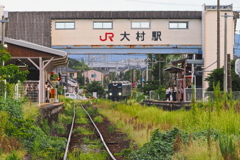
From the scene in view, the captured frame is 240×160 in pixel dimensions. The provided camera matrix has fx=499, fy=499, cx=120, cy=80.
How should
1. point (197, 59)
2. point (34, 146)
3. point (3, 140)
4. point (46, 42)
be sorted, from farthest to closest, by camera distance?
1. point (197, 59)
2. point (46, 42)
3. point (34, 146)
4. point (3, 140)

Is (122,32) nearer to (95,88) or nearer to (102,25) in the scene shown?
(102,25)

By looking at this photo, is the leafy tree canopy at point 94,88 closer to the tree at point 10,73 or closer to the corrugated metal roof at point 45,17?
the corrugated metal roof at point 45,17

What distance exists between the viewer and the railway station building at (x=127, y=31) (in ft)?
131

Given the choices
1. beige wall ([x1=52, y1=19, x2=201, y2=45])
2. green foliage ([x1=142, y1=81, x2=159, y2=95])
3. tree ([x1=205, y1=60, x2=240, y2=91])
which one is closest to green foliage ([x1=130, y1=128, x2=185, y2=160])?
tree ([x1=205, y1=60, x2=240, y2=91])

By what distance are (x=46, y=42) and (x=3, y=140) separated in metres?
27.4

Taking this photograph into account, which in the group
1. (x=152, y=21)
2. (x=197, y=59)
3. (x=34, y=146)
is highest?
(x=152, y=21)

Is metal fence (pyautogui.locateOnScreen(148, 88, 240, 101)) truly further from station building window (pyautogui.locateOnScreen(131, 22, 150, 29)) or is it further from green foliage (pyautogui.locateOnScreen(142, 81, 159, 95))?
green foliage (pyautogui.locateOnScreen(142, 81, 159, 95))

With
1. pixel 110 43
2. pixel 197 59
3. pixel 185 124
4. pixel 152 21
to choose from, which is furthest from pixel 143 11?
pixel 185 124

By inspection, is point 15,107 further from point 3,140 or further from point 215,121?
point 215,121

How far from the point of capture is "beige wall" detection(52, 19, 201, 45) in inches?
1581

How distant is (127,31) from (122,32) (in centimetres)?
42

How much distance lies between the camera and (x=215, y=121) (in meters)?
14.5

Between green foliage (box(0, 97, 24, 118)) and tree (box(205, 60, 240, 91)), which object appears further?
tree (box(205, 60, 240, 91))

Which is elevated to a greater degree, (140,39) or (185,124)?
(140,39)
